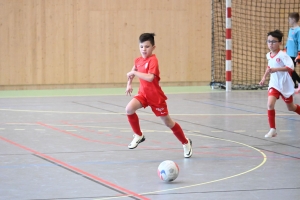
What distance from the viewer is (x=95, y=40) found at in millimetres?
15539

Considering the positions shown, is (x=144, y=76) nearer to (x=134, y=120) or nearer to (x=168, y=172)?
(x=134, y=120)

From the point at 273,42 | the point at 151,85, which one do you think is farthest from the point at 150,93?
the point at 273,42

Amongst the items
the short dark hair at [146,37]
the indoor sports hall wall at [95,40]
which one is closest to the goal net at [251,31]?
the indoor sports hall wall at [95,40]

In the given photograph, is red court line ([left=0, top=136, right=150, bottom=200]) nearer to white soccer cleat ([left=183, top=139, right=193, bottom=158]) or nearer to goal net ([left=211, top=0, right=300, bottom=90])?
white soccer cleat ([left=183, top=139, right=193, bottom=158])

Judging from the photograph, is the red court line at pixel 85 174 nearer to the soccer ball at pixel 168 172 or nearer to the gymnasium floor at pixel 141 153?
the gymnasium floor at pixel 141 153

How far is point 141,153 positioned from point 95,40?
907cm

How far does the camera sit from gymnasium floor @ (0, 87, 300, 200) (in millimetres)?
5008

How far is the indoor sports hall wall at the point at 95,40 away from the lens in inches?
591

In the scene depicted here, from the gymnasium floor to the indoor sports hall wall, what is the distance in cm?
332

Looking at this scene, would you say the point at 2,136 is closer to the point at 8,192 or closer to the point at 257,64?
the point at 8,192

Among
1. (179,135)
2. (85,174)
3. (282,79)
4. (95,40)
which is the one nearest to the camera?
(85,174)

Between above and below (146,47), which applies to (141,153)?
below

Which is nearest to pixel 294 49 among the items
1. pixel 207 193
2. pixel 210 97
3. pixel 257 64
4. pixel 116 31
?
pixel 210 97

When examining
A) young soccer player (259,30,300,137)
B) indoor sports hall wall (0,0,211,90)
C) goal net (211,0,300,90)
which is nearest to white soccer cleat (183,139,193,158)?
young soccer player (259,30,300,137)
